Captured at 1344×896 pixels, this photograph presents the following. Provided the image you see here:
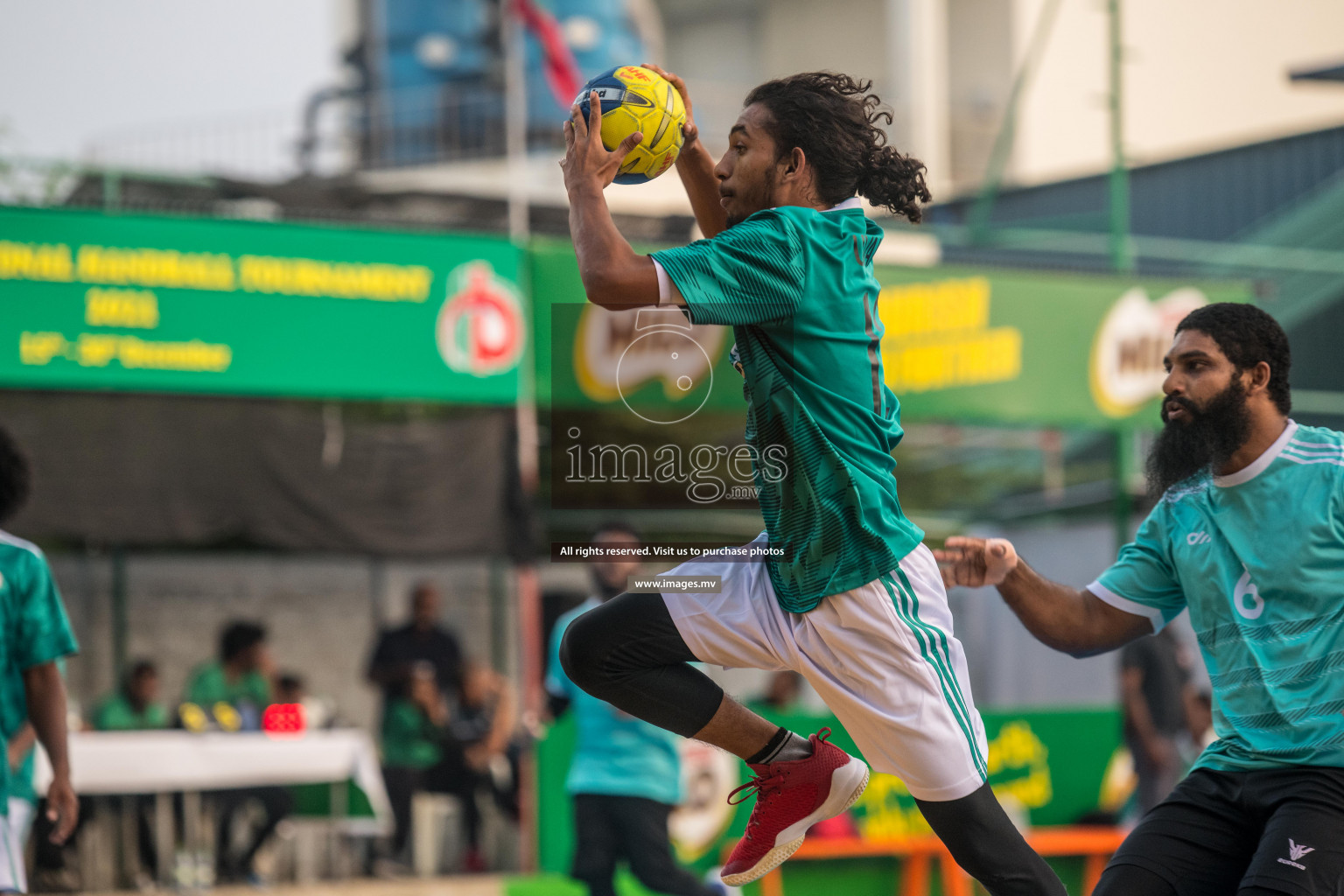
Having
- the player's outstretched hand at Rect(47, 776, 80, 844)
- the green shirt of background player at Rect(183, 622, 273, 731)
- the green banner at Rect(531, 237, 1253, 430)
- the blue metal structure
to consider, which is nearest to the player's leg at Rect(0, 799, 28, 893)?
the player's outstretched hand at Rect(47, 776, 80, 844)

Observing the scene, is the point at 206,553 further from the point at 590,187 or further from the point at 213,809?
the point at 590,187

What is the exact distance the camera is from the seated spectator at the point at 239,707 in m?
12.2

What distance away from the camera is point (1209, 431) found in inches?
162

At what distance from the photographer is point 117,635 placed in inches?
569

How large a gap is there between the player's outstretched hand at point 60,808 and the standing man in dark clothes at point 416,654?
7.70 meters

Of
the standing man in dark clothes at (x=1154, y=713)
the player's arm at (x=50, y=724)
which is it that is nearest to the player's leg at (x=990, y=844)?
the player's arm at (x=50, y=724)

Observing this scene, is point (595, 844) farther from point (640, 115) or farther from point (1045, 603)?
point (640, 115)

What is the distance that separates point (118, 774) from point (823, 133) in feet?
30.9

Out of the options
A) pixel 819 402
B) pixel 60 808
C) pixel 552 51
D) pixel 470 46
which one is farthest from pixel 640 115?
pixel 470 46

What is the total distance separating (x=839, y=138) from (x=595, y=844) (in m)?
4.80

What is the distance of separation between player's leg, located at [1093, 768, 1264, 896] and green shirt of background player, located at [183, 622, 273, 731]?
975 cm

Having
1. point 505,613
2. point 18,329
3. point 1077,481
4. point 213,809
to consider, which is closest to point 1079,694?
point 1077,481

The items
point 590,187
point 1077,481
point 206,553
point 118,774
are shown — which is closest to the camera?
point 590,187

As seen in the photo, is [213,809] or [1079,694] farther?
[1079,694]
